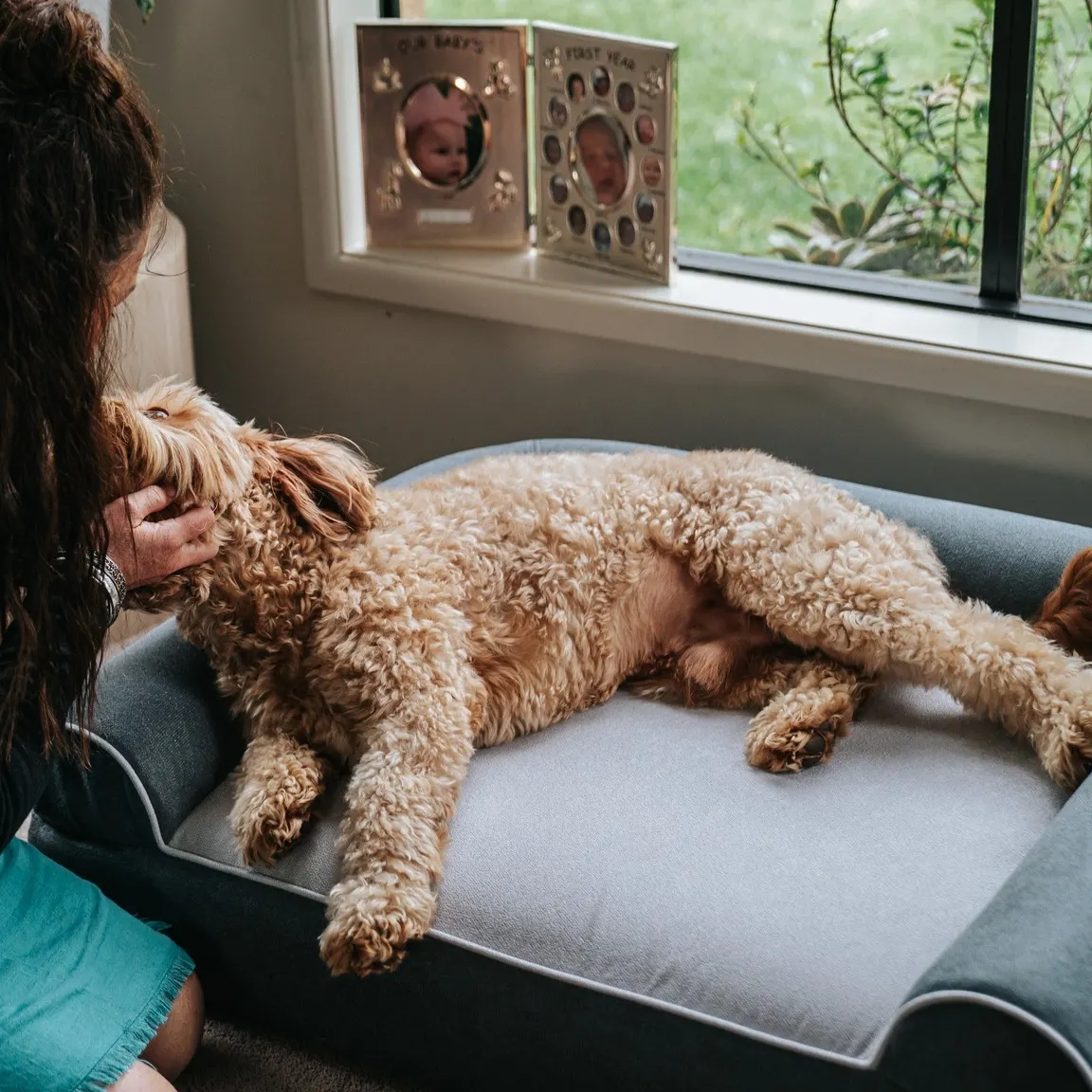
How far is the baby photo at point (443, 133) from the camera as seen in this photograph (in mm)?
2793

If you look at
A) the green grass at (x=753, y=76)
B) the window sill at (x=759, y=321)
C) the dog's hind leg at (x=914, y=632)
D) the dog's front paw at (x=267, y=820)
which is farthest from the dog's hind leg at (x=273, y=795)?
the green grass at (x=753, y=76)

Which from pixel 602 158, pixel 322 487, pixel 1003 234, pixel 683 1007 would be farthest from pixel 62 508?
pixel 1003 234

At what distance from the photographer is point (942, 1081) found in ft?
4.26

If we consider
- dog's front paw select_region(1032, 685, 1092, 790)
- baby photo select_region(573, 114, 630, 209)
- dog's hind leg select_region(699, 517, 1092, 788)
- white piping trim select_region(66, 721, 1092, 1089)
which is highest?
baby photo select_region(573, 114, 630, 209)

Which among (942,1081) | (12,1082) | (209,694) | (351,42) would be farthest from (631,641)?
(351,42)

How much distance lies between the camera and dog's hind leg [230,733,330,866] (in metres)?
1.67

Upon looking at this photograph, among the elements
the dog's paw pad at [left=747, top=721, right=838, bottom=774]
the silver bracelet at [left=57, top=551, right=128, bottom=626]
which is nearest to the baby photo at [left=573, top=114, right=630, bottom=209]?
the dog's paw pad at [left=747, top=721, right=838, bottom=774]

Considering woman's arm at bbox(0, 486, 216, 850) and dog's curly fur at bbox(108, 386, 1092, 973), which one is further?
dog's curly fur at bbox(108, 386, 1092, 973)

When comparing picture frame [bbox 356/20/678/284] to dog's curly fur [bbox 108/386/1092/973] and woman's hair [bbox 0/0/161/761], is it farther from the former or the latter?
woman's hair [bbox 0/0/161/761]

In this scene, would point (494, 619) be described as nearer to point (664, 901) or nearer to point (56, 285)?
point (664, 901)

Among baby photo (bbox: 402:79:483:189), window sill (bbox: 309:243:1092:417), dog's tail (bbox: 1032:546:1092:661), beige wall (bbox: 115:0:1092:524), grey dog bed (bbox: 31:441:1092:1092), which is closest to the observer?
grey dog bed (bbox: 31:441:1092:1092)

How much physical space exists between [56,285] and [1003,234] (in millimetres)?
1906

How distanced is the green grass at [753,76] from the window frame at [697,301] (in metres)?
0.12

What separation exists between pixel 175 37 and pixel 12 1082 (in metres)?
2.28
